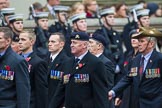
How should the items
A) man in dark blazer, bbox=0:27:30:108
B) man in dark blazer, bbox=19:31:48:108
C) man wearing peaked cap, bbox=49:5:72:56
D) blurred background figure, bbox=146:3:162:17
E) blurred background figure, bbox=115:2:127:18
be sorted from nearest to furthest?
man in dark blazer, bbox=0:27:30:108, man in dark blazer, bbox=19:31:48:108, man wearing peaked cap, bbox=49:5:72:56, blurred background figure, bbox=115:2:127:18, blurred background figure, bbox=146:3:162:17

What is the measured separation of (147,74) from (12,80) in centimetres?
270

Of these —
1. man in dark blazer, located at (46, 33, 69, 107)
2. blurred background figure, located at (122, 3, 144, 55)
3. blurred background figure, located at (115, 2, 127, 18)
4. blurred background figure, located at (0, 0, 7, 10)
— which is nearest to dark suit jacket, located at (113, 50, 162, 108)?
man in dark blazer, located at (46, 33, 69, 107)

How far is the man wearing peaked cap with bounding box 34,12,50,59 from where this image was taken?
1764 cm

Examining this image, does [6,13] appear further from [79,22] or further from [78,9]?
[78,9]

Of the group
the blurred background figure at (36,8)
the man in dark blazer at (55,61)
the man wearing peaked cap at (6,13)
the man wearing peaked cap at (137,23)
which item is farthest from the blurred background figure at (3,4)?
the man wearing peaked cap at (137,23)

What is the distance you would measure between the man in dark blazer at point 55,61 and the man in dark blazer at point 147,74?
3.62ft

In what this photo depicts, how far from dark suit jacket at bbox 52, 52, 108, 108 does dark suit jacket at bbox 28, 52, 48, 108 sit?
4.68 feet

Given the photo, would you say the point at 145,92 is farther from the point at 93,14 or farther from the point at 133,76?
the point at 93,14

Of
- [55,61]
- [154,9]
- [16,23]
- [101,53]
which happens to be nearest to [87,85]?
[55,61]

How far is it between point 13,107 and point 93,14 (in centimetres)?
874

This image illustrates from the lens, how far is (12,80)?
38.6ft

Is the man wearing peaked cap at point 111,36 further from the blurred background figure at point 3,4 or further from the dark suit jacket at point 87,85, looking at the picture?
the dark suit jacket at point 87,85

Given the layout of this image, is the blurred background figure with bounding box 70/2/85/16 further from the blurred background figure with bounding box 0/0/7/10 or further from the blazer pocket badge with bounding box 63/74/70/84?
the blazer pocket badge with bounding box 63/74/70/84

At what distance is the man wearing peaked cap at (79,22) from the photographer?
1805cm
